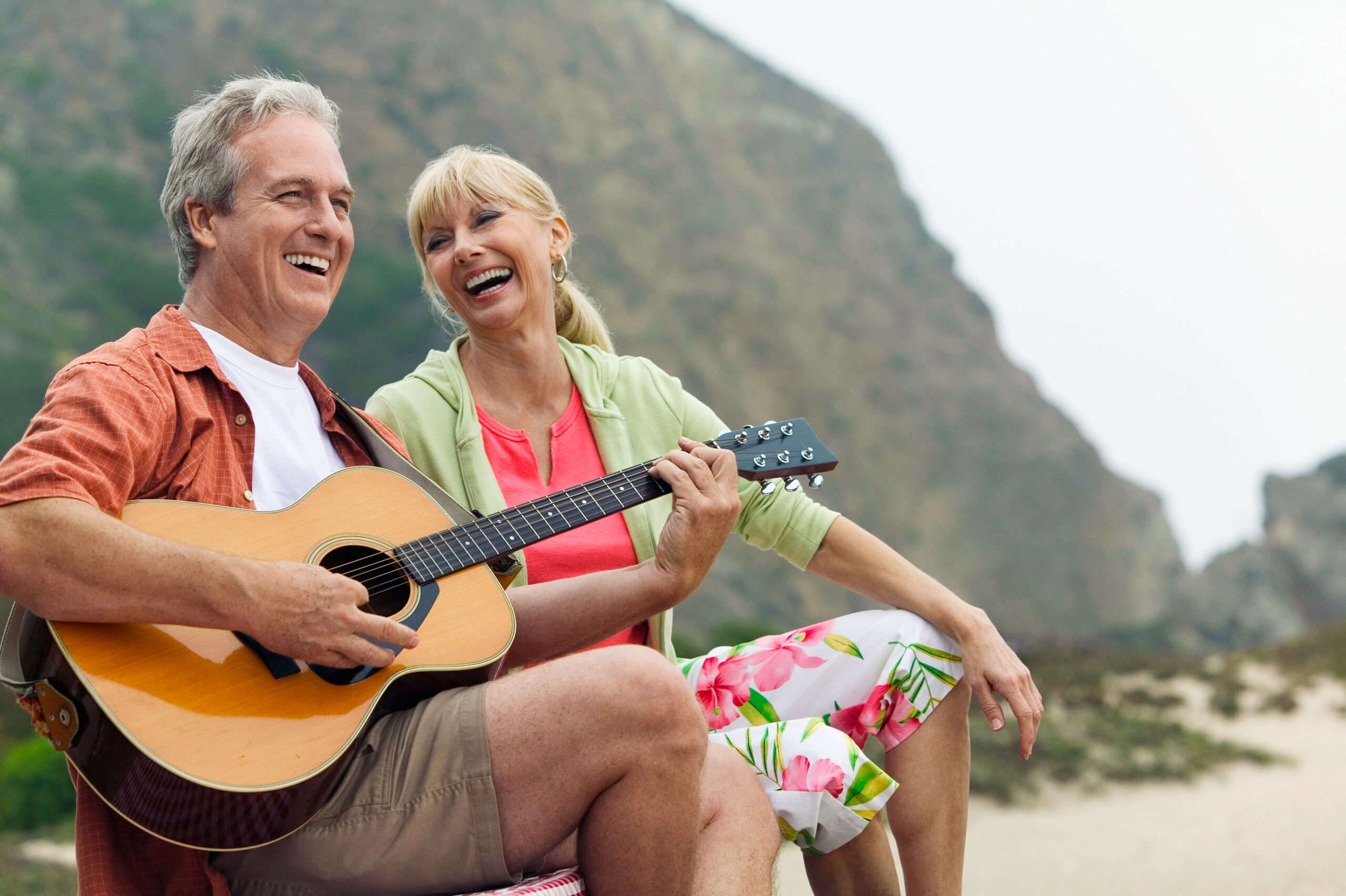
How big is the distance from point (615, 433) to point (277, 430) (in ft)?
2.73

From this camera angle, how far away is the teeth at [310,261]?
2.26 meters

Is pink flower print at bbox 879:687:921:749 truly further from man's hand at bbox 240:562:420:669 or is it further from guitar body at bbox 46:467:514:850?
man's hand at bbox 240:562:420:669

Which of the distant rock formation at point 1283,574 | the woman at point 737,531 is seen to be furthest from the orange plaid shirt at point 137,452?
the distant rock formation at point 1283,574

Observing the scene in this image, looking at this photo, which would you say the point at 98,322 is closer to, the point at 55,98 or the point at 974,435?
the point at 55,98

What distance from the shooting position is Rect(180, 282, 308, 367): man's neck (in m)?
2.21

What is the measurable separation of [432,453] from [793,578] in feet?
57.5

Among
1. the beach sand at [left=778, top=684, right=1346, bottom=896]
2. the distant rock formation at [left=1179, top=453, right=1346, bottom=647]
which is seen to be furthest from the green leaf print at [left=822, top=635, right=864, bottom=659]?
the distant rock formation at [left=1179, top=453, right=1346, bottom=647]

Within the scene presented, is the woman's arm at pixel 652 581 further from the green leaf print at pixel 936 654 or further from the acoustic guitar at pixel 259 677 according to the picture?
the green leaf print at pixel 936 654

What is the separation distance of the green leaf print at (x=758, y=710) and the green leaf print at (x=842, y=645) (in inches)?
7.4

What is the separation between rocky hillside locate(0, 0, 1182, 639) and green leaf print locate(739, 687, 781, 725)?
16938mm

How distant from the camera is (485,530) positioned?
2.15m

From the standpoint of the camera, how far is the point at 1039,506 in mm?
22531

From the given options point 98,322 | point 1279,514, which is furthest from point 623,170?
point 1279,514

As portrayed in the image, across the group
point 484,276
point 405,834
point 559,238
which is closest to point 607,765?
point 405,834
